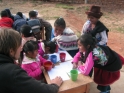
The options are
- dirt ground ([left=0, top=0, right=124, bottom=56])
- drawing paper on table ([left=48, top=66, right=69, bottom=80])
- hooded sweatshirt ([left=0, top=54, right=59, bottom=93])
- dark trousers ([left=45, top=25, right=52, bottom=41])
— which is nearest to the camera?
hooded sweatshirt ([left=0, top=54, right=59, bottom=93])

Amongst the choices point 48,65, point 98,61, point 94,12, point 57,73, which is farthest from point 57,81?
point 94,12

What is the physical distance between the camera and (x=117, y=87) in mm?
3492

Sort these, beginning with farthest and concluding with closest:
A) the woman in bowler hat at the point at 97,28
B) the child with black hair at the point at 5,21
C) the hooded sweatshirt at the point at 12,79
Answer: the child with black hair at the point at 5,21 < the woman in bowler hat at the point at 97,28 < the hooded sweatshirt at the point at 12,79

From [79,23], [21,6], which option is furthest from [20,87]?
[21,6]

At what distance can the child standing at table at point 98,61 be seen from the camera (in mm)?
2408

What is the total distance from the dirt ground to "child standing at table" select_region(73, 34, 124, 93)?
9.70ft

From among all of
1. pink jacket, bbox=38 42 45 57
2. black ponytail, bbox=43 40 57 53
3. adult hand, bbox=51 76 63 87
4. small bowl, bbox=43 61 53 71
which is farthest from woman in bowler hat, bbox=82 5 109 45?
adult hand, bbox=51 76 63 87

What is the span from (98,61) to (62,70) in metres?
0.55

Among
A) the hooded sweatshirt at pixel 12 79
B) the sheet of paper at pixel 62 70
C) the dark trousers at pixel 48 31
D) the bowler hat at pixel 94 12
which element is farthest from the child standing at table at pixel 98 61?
the dark trousers at pixel 48 31

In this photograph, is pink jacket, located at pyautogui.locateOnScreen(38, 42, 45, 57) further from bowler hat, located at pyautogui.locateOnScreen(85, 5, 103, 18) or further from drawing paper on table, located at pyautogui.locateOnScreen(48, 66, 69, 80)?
bowler hat, located at pyautogui.locateOnScreen(85, 5, 103, 18)

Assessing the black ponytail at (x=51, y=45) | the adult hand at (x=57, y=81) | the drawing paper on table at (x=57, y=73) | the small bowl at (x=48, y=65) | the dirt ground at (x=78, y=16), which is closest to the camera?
the adult hand at (x=57, y=81)

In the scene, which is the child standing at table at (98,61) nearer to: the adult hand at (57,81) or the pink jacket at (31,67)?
the adult hand at (57,81)

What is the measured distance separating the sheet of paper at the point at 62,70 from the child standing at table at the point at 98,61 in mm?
110

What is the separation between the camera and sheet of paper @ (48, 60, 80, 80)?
233 centimetres
